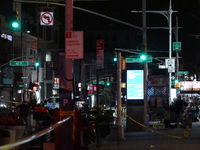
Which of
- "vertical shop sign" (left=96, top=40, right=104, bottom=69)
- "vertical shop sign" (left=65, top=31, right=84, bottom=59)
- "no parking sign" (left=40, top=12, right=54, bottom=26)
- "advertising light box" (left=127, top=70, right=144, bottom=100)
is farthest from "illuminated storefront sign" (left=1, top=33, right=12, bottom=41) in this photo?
"vertical shop sign" (left=65, top=31, right=84, bottom=59)

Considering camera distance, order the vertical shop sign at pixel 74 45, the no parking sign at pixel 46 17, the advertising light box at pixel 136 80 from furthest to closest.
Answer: the no parking sign at pixel 46 17 < the advertising light box at pixel 136 80 < the vertical shop sign at pixel 74 45

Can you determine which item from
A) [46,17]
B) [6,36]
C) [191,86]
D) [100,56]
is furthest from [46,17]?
[191,86]

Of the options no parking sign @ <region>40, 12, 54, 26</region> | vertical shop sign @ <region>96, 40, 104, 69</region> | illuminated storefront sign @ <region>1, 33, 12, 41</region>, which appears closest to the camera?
vertical shop sign @ <region>96, 40, 104, 69</region>

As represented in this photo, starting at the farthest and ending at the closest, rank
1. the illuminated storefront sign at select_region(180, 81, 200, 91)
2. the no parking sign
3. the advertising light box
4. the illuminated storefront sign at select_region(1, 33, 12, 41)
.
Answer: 1. the illuminated storefront sign at select_region(180, 81, 200, 91)
2. the illuminated storefront sign at select_region(1, 33, 12, 41)
3. the no parking sign
4. the advertising light box

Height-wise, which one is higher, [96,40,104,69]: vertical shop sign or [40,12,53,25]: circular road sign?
[40,12,53,25]: circular road sign

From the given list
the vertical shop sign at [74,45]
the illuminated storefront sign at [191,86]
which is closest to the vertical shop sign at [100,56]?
the vertical shop sign at [74,45]

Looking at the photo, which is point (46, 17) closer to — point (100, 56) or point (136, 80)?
point (136, 80)

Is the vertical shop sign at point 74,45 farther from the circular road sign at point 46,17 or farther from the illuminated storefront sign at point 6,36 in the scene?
the illuminated storefront sign at point 6,36

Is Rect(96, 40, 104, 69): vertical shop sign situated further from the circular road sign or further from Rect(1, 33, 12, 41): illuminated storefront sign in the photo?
Rect(1, 33, 12, 41): illuminated storefront sign

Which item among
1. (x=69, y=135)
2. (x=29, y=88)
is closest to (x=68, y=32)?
(x=69, y=135)

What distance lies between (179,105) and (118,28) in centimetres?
11482

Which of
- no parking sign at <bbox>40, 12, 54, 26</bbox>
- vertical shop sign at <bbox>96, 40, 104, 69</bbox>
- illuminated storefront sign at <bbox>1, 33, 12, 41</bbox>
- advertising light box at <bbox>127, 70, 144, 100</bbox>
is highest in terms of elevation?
illuminated storefront sign at <bbox>1, 33, 12, 41</bbox>

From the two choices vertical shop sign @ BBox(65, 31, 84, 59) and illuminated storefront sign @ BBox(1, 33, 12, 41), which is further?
illuminated storefront sign @ BBox(1, 33, 12, 41)

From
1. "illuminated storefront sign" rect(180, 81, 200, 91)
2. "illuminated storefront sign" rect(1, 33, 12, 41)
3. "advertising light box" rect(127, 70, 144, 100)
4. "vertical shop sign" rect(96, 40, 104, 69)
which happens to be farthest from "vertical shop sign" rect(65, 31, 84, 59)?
"illuminated storefront sign" rect(180, 81, 200, 91)
